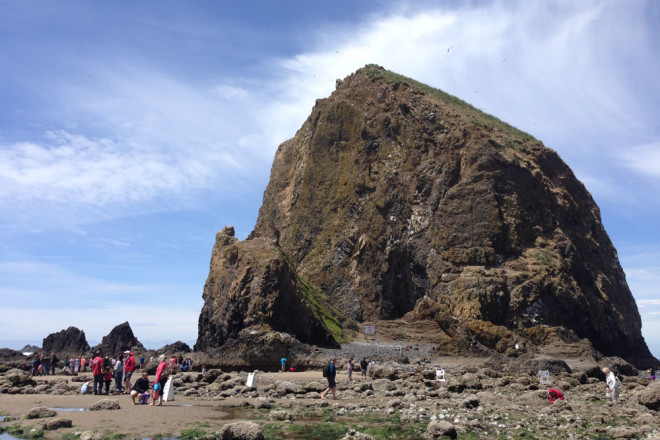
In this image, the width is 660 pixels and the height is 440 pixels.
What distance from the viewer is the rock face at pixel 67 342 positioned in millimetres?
70250

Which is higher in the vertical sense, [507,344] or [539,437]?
[507,344]

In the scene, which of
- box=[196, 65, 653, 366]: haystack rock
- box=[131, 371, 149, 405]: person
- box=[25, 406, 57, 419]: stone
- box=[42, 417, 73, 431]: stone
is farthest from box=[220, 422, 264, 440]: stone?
box=[196, 65, 653, 366]: haystack rock

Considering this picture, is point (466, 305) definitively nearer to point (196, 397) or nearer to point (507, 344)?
point (507, 344)

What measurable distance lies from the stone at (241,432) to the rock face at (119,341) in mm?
60260

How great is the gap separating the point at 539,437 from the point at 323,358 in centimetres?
3027

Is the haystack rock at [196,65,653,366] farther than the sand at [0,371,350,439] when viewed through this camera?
Yes

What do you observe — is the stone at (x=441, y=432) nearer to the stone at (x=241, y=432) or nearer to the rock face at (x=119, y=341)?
the stone at (x=241, y=432)

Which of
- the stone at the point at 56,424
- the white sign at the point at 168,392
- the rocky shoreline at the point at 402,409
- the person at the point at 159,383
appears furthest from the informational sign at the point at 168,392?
the stone at the point at 56,424

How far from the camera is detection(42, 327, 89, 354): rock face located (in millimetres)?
70250

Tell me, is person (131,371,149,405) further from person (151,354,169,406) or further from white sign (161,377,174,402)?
Answer: white sign (161,377,174,402)

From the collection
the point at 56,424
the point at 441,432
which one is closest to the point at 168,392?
the point at 56,424

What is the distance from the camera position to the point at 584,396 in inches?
1032

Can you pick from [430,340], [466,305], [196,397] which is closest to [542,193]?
[466,305]

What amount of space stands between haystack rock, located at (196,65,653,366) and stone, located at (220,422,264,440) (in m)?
33.5
